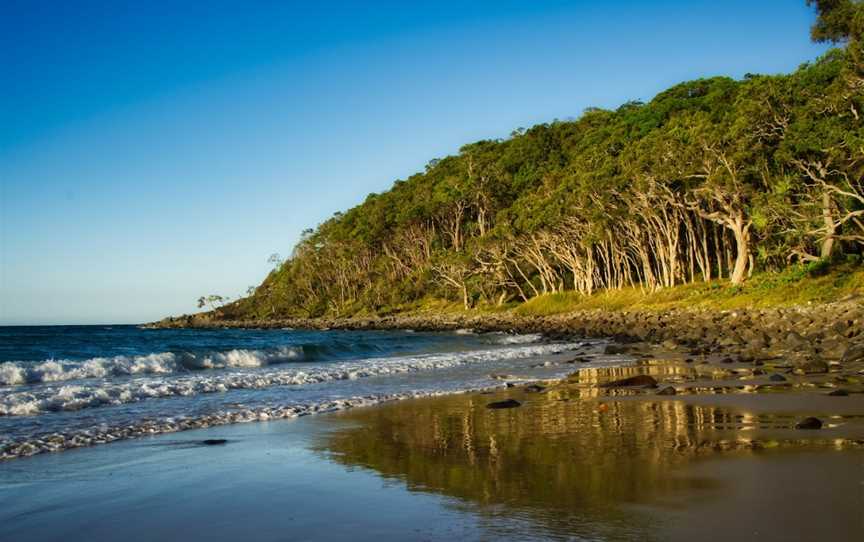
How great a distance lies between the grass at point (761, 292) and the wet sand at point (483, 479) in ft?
83.2

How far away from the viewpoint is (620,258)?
63.1 meters

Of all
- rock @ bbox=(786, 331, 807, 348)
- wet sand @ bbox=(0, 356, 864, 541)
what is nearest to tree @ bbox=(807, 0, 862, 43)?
rock @ bbox=(786, 331, 807, 348)

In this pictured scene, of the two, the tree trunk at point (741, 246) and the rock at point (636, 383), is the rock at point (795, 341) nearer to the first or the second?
the rock at point (636, 383)

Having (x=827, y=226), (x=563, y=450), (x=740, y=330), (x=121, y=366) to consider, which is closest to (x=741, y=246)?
(x=827, y=226)

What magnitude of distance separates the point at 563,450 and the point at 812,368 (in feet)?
30.1

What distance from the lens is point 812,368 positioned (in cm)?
1413

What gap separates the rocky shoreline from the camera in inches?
701

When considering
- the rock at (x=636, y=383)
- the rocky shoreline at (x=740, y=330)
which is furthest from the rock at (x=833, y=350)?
the rock at (x=636, y=383)

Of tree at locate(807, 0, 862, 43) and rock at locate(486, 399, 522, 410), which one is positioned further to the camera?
tree at locate(807, 0, 862, 43)

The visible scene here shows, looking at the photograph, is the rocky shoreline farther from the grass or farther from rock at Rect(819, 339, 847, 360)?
the grass

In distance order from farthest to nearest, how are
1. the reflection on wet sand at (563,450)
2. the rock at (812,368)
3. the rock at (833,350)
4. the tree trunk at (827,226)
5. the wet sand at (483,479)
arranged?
the tree trunk at (827,226) < the rock at (833,350) < the rock at (812,368) < the reflection on wet sand at (563,450) < the wet sand at (483,479)

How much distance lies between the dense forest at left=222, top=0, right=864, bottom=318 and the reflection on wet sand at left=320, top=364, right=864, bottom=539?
24.2 m

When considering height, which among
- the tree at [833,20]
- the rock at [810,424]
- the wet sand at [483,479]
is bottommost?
the rock at [810,424]

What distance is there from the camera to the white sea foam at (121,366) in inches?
813
